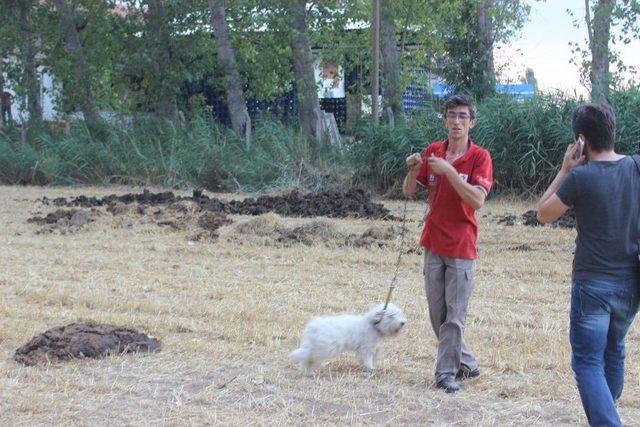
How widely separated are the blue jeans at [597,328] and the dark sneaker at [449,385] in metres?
1.25

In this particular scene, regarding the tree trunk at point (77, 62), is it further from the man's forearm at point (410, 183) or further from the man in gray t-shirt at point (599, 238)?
the man in gray t-shirt at point (599, 238)

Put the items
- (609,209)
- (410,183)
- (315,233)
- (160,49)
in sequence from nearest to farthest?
1. (609,209)
2. (410,183)
3. (315,233)
4. (160,49)

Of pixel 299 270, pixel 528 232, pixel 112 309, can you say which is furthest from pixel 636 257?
pixel 528 232

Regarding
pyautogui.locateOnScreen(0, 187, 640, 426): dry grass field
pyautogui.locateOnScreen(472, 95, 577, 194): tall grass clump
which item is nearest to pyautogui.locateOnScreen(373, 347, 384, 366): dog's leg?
pyautogui.locateOnScreen(0, 187, 640, 426): dry grass field

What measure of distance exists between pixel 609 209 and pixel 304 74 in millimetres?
19605

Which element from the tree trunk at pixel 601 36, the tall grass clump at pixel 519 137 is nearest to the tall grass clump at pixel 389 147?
the tall grass clump at pixel 519 137

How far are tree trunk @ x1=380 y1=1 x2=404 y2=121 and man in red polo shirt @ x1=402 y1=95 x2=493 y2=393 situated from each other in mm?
17760

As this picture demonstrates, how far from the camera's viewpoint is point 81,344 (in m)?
6.92

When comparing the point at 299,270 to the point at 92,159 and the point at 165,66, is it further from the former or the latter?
the point at 165,66

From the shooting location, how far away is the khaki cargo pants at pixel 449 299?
5996 millimetres

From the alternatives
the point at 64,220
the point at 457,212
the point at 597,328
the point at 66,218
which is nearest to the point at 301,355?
the point at 457,212

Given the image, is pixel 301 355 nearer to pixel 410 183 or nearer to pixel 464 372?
pixel 464 372

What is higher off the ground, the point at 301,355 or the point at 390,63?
the point at 390,63

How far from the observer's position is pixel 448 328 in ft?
19.8
